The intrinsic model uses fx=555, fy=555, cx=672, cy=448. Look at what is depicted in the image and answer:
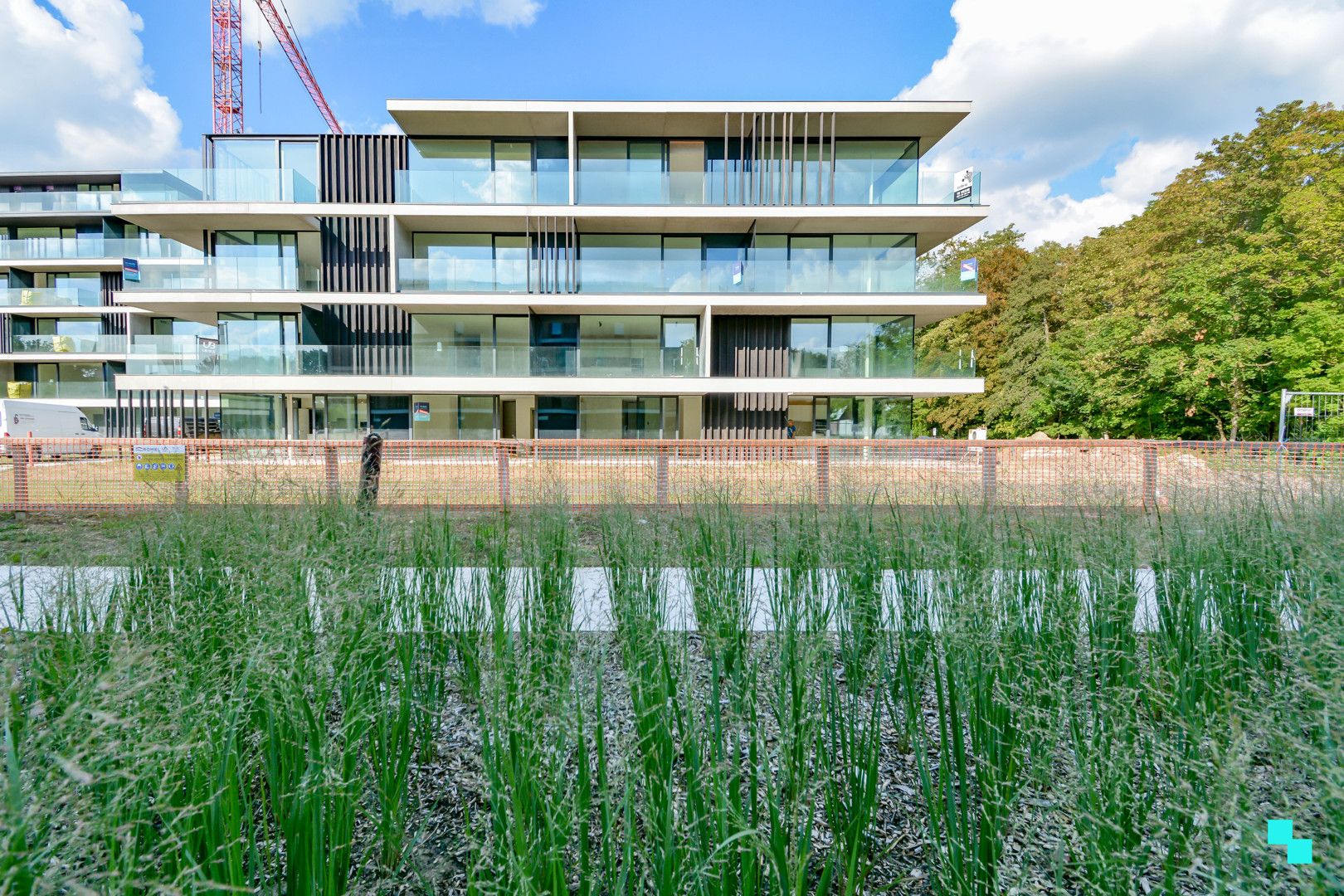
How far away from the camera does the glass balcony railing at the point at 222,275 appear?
1816cm

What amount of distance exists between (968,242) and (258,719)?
47464mm

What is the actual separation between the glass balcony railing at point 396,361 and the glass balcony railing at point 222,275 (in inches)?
77.8

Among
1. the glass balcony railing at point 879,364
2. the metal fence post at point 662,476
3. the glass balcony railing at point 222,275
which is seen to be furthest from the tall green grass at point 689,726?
the glass balcony railing at point 222,275

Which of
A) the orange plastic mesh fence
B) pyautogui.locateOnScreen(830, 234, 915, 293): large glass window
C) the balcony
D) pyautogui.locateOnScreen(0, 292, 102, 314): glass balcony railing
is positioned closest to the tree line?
pyautogui.locateOnScreen(830, 234, 915, 293): large glass window

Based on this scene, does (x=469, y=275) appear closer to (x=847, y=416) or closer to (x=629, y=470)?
(x=629, y=470)

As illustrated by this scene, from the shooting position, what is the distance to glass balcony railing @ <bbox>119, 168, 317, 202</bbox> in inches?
717

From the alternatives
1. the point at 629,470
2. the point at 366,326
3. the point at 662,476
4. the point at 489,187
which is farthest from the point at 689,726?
the point at 366,326

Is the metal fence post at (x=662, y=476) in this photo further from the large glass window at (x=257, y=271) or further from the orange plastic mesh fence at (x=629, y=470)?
the large glass window at (x=257, y=271)

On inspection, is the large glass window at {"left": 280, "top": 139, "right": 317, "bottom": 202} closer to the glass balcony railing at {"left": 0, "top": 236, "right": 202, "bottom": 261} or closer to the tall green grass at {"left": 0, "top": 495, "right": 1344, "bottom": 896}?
the glass balcony railing at {"left": 0, "top": 236, "right": 202, "bottom": 261}

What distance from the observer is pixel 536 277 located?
18297 mm

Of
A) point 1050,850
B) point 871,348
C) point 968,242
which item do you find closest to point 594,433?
point 871,348

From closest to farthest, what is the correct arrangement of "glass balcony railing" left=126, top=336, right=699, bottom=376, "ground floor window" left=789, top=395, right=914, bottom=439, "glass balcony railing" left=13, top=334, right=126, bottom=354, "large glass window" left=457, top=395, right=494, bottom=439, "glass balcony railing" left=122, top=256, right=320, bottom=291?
"glass balcony railing" left=126, top=336, right=699, bottom=376 < "glass balcony railing" left=122, top=256, right=320, bottom=291 < "large glass window" left=457, top=395, right=494, bottom=439 < "ground floor window" left=789, top=395, right=914, bottom=439 < "glass balcony railing" left=13, top=334, right=126, bottom=354

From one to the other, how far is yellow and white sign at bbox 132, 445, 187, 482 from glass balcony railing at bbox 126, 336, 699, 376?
1057 centimetres

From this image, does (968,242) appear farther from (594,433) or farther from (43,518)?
(43,518)
